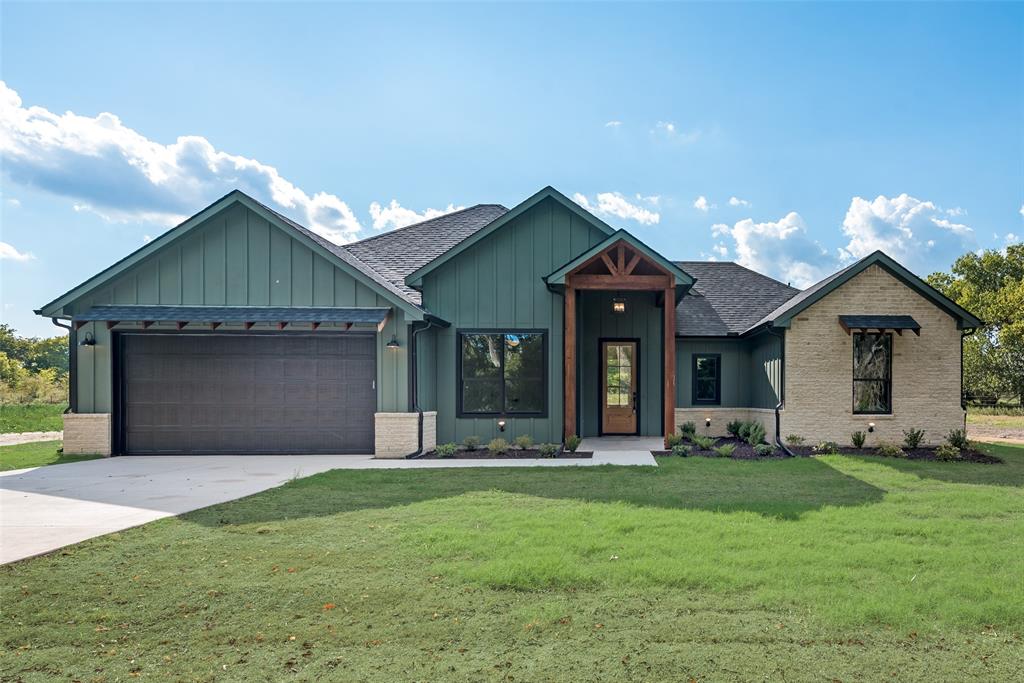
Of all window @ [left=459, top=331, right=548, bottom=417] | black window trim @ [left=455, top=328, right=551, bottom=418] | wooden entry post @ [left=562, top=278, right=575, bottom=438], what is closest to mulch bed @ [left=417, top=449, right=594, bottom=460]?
wooden entry post @ [left=562, top=278, right=575, bottom=438]

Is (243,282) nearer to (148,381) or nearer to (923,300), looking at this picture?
(148,381)

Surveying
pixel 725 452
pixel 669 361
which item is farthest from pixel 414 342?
pixel 725 452

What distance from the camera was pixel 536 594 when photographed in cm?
434

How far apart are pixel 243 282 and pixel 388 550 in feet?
30.6

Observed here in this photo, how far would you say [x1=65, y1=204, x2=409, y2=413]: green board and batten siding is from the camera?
1273 cm

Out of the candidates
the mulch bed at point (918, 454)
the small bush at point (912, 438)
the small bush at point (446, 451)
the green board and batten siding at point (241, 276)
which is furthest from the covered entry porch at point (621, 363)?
the green board and batten siding at point (241, 276)

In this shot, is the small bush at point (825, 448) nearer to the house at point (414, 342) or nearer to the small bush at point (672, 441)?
the house at point (414, 342)

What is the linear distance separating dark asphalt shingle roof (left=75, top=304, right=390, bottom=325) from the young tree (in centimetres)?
2777

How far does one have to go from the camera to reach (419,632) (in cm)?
372

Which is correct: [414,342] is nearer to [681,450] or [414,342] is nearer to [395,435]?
[395,435]

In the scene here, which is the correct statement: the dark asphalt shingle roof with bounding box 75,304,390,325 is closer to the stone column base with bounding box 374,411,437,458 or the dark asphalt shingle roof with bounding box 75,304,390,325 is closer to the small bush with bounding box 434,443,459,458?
the stone column base with bounding box 374,411,437,458

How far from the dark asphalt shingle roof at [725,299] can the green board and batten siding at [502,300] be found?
4.31m

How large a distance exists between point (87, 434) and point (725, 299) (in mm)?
16771

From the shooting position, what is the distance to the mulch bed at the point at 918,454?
11758 mm
